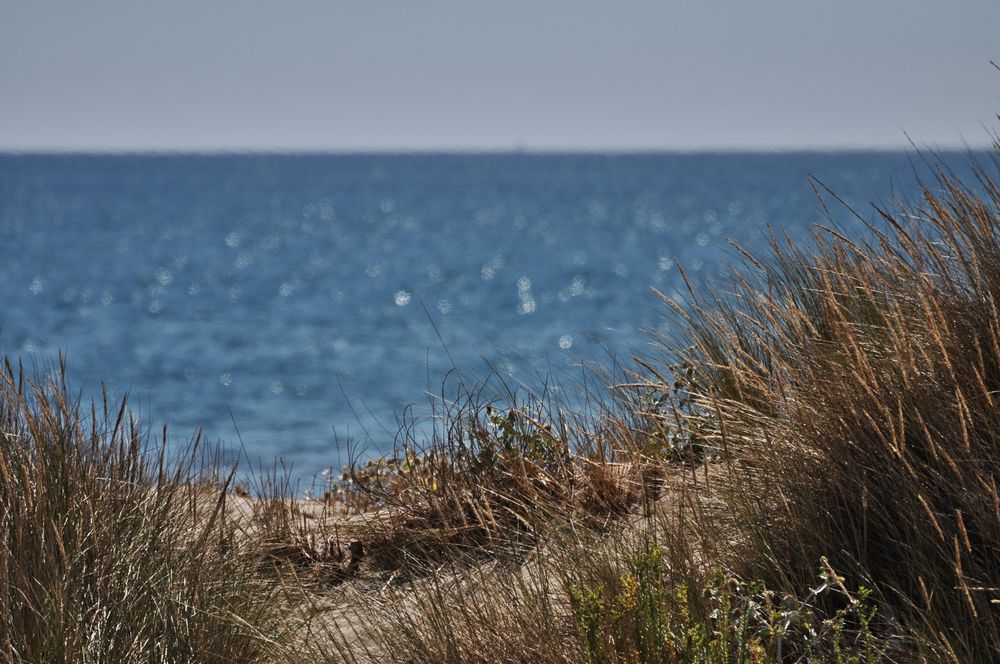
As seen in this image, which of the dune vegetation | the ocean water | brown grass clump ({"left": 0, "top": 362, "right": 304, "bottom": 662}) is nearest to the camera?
the dune vegetation

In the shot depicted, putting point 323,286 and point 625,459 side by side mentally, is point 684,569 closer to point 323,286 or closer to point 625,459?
point 625,459

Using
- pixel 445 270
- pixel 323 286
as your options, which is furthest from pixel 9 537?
pixel 445 270

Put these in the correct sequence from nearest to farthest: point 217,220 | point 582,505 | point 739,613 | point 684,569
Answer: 1. point 739,613
2. point 684,569
3. point 582,505
4. point 217,220

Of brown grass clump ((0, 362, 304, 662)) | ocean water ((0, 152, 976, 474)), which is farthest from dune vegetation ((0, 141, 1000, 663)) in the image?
ocean water ((0, 152, 976, 474))

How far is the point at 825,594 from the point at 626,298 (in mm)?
24550

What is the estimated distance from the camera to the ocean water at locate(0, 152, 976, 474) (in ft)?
44.8

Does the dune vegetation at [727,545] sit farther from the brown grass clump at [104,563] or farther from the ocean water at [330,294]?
the ocean water at [330,294]

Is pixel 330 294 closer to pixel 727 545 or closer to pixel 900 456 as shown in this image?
pixel 727 545

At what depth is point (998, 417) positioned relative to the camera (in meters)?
2.43

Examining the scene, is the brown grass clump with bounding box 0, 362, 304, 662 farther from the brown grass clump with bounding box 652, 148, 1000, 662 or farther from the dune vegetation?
the brown grass clump with bounding box 652, 148, 1000, 662

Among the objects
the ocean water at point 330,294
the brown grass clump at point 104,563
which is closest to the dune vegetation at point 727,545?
the brown grass clump at point 104,563

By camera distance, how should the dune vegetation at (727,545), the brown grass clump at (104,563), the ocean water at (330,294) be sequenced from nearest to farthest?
1. the dune vegetation at (727,545)
2. the brown grass clump at (104,563)
3. the ocean water at (330,294)

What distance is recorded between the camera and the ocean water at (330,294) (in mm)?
13664

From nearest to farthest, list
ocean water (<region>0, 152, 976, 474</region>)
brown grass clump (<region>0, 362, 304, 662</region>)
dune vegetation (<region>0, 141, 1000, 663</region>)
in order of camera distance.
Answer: dune vegetation (<region>0, 141, 1000, 663</region>)
brown grass clump (<region>0, 362, 304, 662</region>)
ocean water (<region>0, 152, 976, 474</region>)
